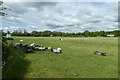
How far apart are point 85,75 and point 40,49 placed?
49.5 ft

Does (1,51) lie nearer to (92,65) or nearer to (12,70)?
(12,70)

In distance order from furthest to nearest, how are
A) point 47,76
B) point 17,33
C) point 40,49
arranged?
point 17,33, point 40,49, point 47,76

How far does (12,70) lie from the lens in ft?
57.5

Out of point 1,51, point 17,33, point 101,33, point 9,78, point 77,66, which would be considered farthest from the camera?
point 101,33

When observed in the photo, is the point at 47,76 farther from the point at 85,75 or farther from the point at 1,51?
the point at 1,51

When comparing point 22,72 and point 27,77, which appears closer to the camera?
point 27,77

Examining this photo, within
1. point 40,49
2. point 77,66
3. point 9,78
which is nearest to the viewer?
point 9,78

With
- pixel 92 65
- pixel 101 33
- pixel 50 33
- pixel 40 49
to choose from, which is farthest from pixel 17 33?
pixel 92 65

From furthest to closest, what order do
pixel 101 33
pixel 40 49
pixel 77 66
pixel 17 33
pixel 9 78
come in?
1. pixel 101 33
2. pixel 17 33
3. pixel 40 49
4. pixel 77 66
5. pixel 9 78

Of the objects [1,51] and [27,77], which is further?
[27,77]

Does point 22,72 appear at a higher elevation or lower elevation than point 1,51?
lower

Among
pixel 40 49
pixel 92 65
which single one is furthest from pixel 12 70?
pixel 40 49

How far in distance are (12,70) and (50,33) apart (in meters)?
132

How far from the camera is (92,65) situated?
2166 cm
